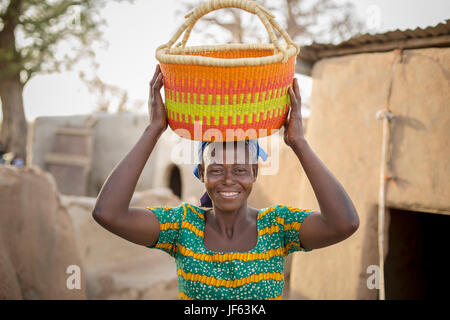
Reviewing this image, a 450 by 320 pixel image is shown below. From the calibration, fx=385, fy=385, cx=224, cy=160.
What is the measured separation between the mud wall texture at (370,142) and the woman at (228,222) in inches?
84.0

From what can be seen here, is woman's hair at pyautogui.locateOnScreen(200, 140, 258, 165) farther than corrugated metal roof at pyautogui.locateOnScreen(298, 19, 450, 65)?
No

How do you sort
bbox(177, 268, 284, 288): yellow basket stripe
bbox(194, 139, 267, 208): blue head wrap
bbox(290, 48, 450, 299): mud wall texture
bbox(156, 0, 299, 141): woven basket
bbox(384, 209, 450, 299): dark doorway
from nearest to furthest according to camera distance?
bbox(156, 0, 299, 141): woven basket → bbox(177, 268, 284, 288): yellow basket stripe → bbox(194, 139, 267, 208): blue head wrap → bbox(290, 48, 450, 299): mud wall texture → bbox(384, 209, 450, 299): dark doorway

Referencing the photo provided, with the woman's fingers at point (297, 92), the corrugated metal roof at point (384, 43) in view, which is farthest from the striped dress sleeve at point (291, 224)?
the corrugated metal roof at point (384, 43)

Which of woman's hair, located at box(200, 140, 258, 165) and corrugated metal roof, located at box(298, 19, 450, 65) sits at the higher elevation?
corrugated metal roof, located at box(298, 19, 450, 65)

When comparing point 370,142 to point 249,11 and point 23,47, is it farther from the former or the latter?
point 23,47

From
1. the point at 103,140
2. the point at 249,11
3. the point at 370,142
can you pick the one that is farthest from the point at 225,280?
the point at 103,140

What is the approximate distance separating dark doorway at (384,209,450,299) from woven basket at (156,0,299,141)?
302cm

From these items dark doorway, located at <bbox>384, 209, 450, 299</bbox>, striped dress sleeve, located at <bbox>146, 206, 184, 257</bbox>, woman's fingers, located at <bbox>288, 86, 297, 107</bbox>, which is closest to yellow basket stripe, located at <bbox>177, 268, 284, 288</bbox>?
striped dress sleeve, located at <bbox>146, 206, 184, 257</bbox>

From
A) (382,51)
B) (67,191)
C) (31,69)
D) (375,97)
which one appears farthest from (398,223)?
(31,69)

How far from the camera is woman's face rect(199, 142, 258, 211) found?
1663mm

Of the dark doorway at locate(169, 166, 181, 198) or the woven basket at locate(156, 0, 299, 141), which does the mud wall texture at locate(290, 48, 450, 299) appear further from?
the dark doorway at locate(169, 166, 181, 198)

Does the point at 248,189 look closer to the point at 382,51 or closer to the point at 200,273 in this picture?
the point at 200,273

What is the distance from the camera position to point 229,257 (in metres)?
1.65

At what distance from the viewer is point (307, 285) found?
13.3 ft
